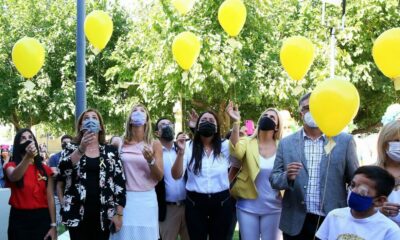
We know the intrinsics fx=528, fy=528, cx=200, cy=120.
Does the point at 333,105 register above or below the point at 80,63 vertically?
below

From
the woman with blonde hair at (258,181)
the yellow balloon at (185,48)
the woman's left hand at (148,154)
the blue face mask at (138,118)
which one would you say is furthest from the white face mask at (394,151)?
the yellow balloon at (185,48)

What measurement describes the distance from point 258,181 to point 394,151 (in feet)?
5.19

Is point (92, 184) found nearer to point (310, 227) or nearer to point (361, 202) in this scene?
point (310, 227)

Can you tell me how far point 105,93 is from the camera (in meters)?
20.4

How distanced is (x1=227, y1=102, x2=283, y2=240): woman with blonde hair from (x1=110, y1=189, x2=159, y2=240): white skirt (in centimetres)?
88

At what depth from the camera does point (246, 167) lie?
543cm

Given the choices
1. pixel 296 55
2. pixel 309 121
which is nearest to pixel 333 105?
pixel 309 121

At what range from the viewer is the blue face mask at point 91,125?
489 centimetres

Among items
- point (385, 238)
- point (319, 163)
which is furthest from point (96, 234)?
point (385, 238)

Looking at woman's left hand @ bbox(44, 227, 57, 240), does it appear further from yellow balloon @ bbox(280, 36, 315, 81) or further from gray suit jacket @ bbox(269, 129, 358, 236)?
yellow balloon @ bbox(280, 36, 315, 81)

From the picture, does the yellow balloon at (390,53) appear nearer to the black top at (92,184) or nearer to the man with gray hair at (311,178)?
the man with gray hair at (311,178)

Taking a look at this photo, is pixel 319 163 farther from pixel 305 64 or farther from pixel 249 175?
pixel 305 64

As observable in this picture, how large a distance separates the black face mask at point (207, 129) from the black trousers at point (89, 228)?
1365 mm

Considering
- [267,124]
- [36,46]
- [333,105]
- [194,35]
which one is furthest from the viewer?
[194,35]
